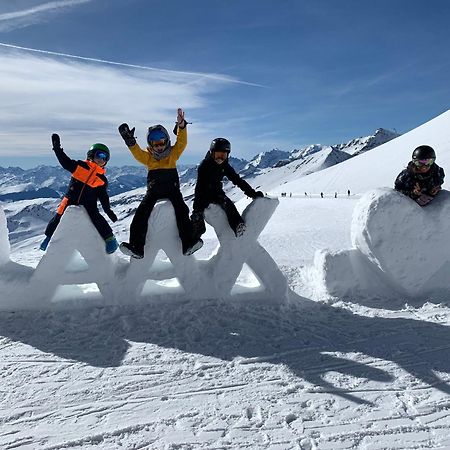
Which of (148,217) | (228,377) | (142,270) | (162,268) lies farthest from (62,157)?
(228,377)

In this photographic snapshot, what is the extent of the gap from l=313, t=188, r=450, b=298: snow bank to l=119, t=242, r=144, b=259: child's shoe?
8.60 feet

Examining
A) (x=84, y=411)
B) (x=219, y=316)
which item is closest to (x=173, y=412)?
(x=84, y=411)

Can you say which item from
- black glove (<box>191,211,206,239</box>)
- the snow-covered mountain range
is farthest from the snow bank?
black glove (<box>191,211,206,239</box>)

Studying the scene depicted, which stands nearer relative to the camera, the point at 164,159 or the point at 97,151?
the point at 164,159

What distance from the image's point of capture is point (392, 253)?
5.86 meters

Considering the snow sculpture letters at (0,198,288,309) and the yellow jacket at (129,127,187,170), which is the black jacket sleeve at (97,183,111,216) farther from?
the yellow jacket at (129,127,187,170)

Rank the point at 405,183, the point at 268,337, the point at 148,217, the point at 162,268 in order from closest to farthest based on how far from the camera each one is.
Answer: the point at 268,337 → the point at 148,217 → the point at 162,268 → the point at 405,183

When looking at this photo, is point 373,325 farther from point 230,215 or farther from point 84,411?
point 84,411

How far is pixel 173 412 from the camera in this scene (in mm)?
3500

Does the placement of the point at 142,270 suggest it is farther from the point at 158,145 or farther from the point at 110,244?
the point at 158,145

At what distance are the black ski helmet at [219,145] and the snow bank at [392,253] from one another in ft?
6.98

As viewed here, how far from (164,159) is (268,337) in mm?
2522

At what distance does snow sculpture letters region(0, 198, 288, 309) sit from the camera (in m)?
5.29

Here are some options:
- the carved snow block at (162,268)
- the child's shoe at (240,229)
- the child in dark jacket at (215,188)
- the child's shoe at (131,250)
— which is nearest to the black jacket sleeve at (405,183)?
the child in dark jacket at (215,188)
